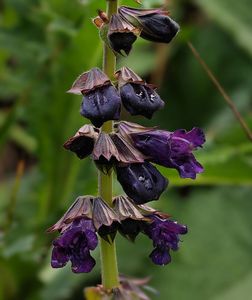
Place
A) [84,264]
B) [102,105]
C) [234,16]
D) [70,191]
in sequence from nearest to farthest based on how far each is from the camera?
[102,105], [84,264], [70,191], [234,16]

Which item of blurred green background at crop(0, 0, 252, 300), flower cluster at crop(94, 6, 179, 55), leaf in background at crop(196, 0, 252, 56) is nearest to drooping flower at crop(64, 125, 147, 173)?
flower cluster at crop(94, 6, 179, 55)

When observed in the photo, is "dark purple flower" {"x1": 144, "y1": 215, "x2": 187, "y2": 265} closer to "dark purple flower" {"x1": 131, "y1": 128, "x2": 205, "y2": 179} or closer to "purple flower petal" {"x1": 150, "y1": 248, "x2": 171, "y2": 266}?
"purple flower petal" {"x1": 150, "y1": 248, "x2": 171, "y2": 266}

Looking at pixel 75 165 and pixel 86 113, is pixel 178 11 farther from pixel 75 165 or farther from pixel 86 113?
pixel 86 113

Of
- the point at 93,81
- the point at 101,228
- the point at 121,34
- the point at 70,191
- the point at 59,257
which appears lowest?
the point at 70,191

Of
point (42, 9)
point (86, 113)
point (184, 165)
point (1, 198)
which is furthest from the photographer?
point (1, 198)

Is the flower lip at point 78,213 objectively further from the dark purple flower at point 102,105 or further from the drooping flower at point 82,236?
the dark purple flower at point 102,105

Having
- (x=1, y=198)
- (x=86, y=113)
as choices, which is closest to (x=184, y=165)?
(x=86, y=113)

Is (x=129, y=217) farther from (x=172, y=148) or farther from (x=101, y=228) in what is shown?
(x=172, y=148)

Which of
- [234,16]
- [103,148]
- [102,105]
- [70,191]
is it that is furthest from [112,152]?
[234,16]
